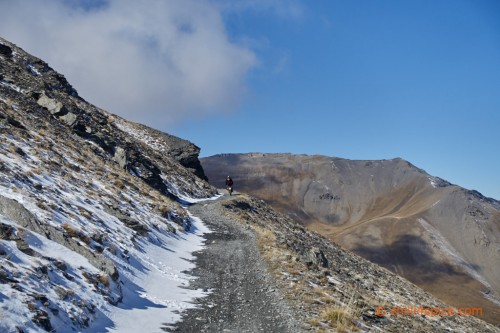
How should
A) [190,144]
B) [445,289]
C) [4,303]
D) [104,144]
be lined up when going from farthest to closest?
[445,289] → [190,144] → [104,144] → [4,303]

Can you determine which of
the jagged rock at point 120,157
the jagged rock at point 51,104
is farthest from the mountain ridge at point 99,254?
the jagged rock at point 51,104

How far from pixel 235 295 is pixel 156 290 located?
283 centimetres

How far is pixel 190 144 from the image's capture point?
218 ft

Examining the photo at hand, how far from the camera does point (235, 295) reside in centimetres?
1412

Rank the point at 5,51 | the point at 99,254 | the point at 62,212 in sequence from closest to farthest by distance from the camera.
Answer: the point at 99,254 → the point at 62,212 → the point at 5,51

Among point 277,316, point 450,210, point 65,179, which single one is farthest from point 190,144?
point 450,210

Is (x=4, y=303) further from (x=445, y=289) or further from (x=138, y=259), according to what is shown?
(x=445, y=289)

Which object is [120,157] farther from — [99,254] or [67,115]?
[99,254]

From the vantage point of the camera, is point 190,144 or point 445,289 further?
point 445,289

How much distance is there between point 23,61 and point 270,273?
42360 millimetres

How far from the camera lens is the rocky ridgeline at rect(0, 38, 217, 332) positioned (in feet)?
29.5

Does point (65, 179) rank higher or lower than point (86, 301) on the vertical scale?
higher

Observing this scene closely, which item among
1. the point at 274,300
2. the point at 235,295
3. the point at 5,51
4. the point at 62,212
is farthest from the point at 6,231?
the point at 5,51

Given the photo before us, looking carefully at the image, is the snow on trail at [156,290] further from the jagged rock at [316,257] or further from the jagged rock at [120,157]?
the jagged rock at [120,157]
